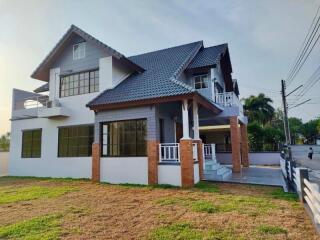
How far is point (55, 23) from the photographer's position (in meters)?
11.8

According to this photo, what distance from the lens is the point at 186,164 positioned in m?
8.90

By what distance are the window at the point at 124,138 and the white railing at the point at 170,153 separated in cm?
83

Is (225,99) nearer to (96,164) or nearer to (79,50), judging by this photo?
(96,164)

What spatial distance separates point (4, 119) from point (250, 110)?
104 feet

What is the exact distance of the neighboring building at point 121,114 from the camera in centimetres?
962

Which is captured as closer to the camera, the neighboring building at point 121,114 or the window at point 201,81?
the neighboring building at point 121,114

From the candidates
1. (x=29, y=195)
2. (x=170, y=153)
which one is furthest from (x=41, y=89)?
(x=170, y=153)

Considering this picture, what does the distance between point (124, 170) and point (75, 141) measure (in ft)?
13.9

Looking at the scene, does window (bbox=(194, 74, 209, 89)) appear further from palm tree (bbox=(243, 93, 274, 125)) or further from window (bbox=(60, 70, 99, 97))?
palm tree (bbox=(243, 93, 274, 125))

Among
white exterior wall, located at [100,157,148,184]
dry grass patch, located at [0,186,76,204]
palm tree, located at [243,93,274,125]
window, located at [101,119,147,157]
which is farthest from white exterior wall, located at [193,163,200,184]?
palm tree, located at [243,93,274,125]

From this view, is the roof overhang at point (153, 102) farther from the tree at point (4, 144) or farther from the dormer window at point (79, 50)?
the tree at point (4, 144)

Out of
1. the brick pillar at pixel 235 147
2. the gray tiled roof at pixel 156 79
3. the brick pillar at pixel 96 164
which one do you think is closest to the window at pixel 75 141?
the brick pillar at pixel 96 164

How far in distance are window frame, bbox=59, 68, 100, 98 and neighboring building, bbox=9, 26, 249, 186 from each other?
62mm

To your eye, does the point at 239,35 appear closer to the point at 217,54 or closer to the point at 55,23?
the point at 217,54
